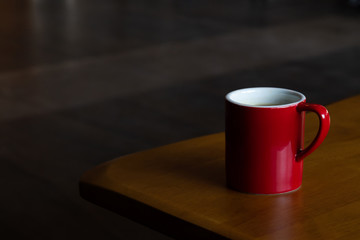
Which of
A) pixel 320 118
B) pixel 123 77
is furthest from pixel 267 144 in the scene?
Result: pixel 123 77

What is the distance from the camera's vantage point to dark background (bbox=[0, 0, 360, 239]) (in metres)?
1.93

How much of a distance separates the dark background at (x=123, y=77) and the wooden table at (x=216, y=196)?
0.92m

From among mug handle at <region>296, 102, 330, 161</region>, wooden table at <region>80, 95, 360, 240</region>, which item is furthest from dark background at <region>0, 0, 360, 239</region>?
mug handle at <region>296, 102, 330, 161</region>

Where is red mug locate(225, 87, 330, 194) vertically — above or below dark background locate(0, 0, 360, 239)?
above

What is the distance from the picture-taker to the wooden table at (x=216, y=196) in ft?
1.95

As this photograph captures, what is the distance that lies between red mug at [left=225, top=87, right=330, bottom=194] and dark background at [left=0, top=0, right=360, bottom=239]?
1.01m

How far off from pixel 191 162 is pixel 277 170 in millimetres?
131

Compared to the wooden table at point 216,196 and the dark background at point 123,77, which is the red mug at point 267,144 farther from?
the dark background at point 123,77

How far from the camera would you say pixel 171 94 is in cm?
306

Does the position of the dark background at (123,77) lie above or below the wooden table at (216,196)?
below

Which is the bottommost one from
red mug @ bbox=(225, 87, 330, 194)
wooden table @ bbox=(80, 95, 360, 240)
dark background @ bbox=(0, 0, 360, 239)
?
dark background @ bbox=(0, 0, 360, 239)

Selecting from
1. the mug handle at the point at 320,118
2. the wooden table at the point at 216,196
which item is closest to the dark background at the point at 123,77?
the wooden table at the point at 216,196

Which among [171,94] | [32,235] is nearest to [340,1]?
[171,94]

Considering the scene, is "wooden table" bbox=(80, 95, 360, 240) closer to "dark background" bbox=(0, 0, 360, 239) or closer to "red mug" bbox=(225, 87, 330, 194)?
"red mug" bbox=(225, 87, 330, 194)
